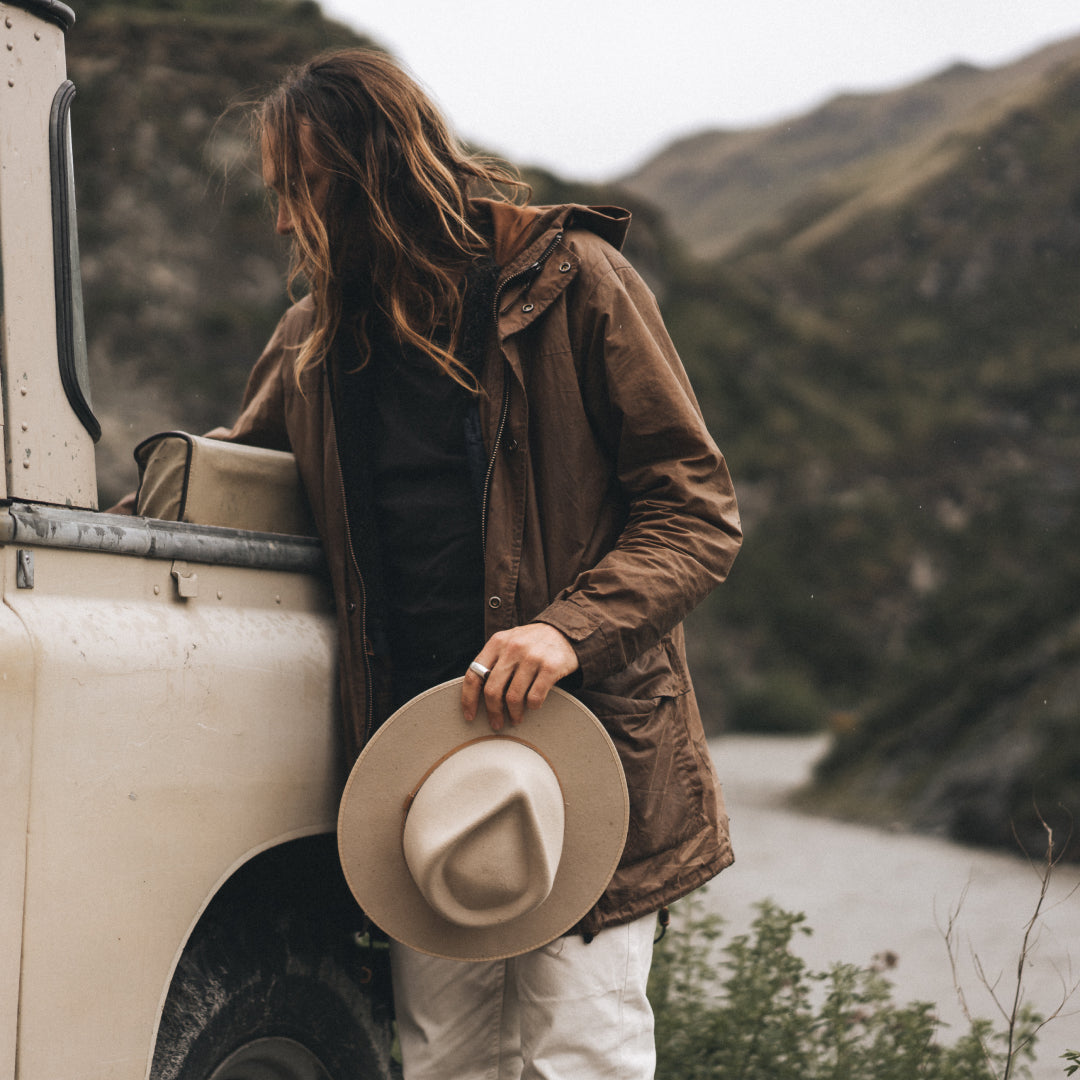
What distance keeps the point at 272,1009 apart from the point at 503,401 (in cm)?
101

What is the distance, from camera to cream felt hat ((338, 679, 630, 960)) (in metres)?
1.80

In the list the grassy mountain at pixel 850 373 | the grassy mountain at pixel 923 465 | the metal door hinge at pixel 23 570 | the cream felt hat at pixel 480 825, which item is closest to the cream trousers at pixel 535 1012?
the cream felt hat at pixel 480 825

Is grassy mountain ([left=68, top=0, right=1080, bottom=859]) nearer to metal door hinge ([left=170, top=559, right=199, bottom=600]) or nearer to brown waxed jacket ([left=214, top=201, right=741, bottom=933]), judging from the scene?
brown waxed jacket ([left=214, top=201, right=741, bottom=933])

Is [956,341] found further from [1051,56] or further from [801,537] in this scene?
[1051,56]

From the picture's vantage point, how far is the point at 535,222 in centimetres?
205

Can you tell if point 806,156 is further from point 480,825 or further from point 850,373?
point 480,825

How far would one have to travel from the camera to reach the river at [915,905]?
14.0 ft

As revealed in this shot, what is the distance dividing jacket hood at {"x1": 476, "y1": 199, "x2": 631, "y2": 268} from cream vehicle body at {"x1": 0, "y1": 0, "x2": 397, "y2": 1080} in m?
0.61

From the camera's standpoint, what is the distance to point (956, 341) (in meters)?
47.4

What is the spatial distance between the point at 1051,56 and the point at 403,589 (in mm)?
70744

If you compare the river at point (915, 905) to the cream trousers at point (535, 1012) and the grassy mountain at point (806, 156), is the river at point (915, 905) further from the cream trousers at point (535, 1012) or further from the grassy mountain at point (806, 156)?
the grassy mountain at point (806, 156)

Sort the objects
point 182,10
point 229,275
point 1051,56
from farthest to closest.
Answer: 1. point 1051,56
2. point 182,10
3. point 229,275

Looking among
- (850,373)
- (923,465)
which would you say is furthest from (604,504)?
(850,373)

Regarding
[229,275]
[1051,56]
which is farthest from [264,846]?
[1051,56]
